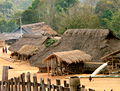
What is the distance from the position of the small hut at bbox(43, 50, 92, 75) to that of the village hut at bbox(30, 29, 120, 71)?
50.1 inches

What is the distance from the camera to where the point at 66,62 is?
66.6 ft

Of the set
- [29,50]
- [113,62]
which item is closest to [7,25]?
Answer: [29,50]

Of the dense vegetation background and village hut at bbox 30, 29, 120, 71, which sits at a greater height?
the dense vegetation background

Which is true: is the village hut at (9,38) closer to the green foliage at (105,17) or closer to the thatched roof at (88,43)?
the green foliage at (105,17)

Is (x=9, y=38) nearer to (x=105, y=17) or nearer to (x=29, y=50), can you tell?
(x=105, y=17)

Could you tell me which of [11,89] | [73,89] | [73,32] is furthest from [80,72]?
[73,89]

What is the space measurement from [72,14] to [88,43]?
20590mm

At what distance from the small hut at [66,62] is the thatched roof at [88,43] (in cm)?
137

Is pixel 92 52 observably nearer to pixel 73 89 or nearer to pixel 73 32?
pixel 73 32

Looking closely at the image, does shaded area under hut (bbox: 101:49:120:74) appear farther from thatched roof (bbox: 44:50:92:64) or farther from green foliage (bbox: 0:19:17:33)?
green foliage (bbox: 0:19:17:33)

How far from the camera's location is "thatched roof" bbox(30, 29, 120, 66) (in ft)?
75.8

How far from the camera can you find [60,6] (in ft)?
196

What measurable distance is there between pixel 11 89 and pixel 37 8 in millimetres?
57142

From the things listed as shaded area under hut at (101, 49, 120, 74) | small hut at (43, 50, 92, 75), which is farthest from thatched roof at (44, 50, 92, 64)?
shaded area under hut at (101, 49, 120, 74)
